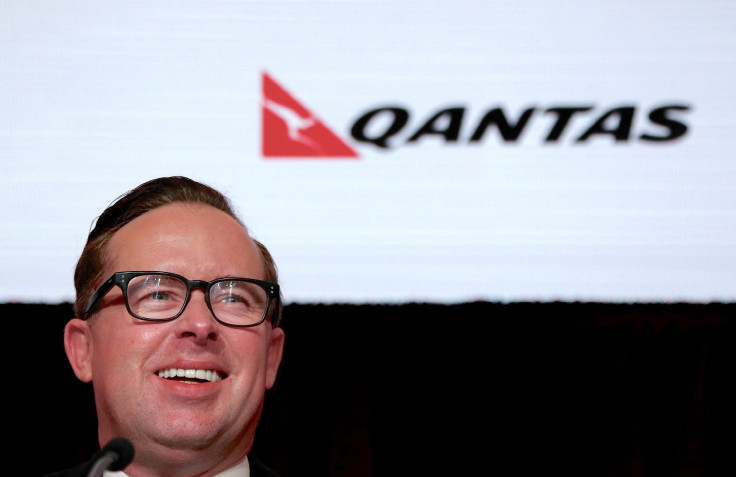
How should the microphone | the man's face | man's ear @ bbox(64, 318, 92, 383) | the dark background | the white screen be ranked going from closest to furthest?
the microphone
the man's face
man's ear @ bbox(64, 318, 92, 383)
the white screen
the dark background

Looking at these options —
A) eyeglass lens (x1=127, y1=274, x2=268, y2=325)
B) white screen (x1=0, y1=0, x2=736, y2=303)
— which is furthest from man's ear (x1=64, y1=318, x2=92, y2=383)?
white screen (x1=0, y1=0, x2=736, y2=303)

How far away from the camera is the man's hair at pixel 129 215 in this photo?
1.37m

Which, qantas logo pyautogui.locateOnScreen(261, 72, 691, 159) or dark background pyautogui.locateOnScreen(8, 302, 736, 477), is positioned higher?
qantas logo pyautogui.locateOnScreen(261, 72, 691, 159)

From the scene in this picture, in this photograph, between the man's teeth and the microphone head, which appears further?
the man's teeth

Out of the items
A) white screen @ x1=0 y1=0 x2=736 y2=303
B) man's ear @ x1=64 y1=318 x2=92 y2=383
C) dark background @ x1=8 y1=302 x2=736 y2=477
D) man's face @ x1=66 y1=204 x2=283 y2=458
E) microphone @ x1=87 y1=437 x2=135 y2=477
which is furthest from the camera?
dark background @ x1=8 y1=302 x2=736 y2=477

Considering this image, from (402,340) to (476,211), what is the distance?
392 millimetres

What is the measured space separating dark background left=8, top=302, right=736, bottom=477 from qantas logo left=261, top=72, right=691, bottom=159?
0.43m

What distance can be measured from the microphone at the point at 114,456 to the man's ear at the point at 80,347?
433mm

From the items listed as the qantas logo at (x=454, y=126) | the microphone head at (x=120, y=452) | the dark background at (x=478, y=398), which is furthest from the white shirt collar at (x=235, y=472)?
the qantas logo at (x=454, y=126)

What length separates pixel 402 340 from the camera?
218cm

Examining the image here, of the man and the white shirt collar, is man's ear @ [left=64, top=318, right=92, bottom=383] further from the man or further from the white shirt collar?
the white shirt collar

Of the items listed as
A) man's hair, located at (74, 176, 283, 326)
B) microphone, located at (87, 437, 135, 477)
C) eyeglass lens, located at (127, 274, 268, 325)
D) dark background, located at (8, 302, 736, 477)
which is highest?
man's hair, located at (74, 176, 283, 326)

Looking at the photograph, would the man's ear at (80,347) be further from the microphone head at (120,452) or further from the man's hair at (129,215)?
the microphone head at (120,452)

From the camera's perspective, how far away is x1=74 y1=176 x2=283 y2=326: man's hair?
4.49ft
